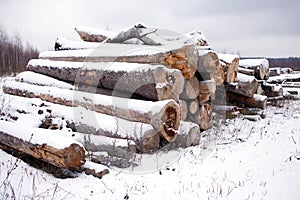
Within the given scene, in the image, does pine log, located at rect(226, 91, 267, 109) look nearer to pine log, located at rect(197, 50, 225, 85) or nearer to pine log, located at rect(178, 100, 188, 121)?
pine log, located at rect(197, 50, 225, 85)

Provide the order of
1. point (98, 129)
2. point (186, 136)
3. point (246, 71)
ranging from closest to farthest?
1. point (98, 129)
2. point (186, 136)
3. point (246, 71)

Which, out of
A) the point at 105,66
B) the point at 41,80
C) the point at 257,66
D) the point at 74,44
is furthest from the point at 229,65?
the point at 41,80

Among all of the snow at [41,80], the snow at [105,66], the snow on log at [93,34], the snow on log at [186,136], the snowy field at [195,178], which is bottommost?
the snowy field at [195,178]

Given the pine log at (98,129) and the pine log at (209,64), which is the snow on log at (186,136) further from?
the pine log at (209,64)

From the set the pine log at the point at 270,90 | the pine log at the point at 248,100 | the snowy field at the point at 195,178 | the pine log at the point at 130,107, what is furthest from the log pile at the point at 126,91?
the pine log at the point at 270,90

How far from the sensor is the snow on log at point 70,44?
23.9 ft

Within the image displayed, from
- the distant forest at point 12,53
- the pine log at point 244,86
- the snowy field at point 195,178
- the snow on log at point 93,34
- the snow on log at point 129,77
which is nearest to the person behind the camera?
the snowy field at point 195,178

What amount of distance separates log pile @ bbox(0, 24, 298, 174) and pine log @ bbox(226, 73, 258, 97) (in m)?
0.44

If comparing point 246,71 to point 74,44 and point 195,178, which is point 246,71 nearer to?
point 74,44

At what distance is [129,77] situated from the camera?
210 inches

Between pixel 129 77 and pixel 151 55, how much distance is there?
642 millimetres

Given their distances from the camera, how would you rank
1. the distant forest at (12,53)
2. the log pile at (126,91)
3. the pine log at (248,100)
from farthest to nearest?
the distant forest at (12,53), the pine log at (248,100), the log pile at (126,91)

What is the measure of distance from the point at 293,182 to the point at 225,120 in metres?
3.83

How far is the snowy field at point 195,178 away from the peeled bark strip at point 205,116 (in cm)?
90
